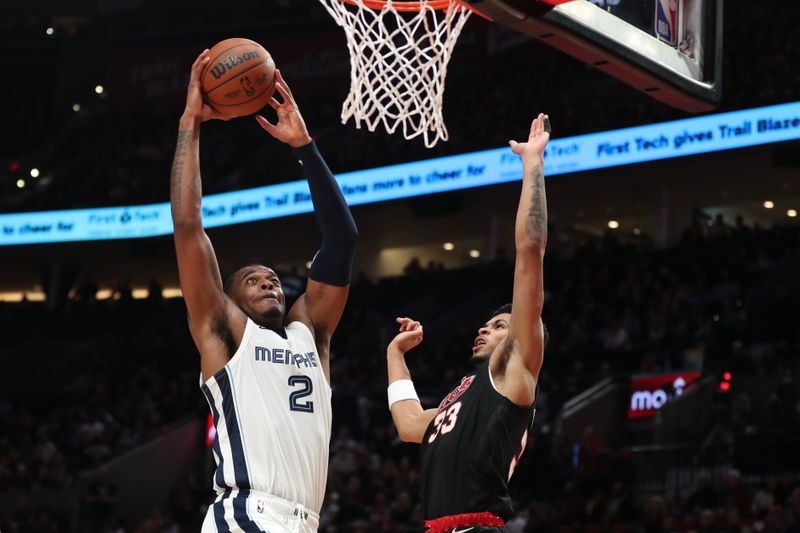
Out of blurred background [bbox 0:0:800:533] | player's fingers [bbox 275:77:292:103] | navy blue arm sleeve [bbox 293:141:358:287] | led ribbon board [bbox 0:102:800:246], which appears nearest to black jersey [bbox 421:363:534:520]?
navy blue arm sleeve [bbox 293:141:358:287]

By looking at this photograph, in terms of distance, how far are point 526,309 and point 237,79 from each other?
1.32 m

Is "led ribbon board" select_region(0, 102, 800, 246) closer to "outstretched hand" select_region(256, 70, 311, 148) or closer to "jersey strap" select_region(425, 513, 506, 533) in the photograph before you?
"outstretched hand" select_region(256, 70, 311, 148)

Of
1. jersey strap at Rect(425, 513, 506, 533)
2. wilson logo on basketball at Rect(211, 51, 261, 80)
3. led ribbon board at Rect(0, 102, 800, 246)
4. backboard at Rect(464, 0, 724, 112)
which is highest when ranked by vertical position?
Answer: led ribbon board at Rect(0, 102, 800, 246)

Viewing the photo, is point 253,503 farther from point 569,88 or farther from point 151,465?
point 569,88

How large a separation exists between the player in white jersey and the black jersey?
0.48 metres

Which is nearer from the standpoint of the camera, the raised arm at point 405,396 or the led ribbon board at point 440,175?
the raised arm at point 405,396

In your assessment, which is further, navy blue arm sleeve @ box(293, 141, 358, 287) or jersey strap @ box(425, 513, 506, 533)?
navy blue arm sleeve @ box(293, 141, 358, 287)

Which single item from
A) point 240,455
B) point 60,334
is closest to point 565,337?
point 60,334

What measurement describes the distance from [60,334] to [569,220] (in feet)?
36.4

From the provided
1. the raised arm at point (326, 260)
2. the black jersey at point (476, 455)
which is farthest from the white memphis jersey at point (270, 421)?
the black jersey at point (476, 455)

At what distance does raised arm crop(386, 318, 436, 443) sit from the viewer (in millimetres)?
4832

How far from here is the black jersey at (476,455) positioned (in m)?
4.18

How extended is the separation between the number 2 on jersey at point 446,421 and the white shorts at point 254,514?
742 millimetres

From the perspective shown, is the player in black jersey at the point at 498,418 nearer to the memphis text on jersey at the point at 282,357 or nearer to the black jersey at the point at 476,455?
the black jersey at the point at 476,455
